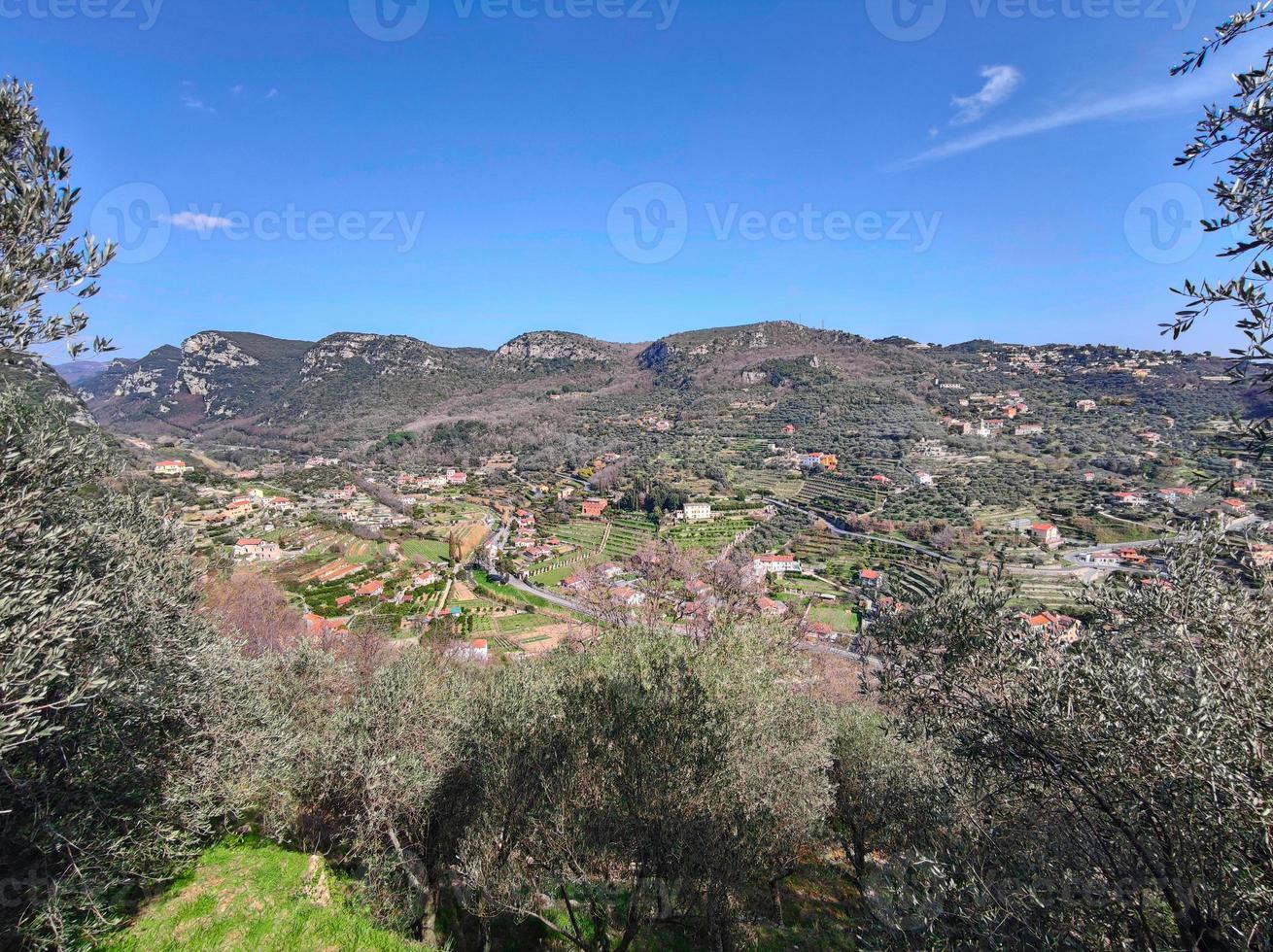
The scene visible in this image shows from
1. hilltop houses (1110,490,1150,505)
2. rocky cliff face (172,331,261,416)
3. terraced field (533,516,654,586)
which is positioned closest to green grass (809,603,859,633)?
terraced field (533,516,654,586)

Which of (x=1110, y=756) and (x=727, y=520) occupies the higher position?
(x=1110, y=756)

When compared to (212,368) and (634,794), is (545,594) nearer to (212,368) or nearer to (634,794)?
(634,794)

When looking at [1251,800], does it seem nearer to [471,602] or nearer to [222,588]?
[222,588]

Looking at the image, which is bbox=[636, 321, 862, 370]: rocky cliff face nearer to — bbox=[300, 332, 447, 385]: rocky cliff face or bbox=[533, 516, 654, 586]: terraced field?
bbox=[300, 332, 447, 385]: rocky cliff face

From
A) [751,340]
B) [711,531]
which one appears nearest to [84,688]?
[711,531]

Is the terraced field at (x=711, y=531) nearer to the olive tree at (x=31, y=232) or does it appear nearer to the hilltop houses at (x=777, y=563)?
the hilltop houses at (x=777, y=563)

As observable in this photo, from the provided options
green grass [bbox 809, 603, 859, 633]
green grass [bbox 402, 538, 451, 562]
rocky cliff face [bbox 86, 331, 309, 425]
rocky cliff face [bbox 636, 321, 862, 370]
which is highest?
rocky cliff face [bbox 636, 321, 862, 370]

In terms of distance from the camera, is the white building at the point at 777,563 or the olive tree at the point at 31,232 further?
the white building at the point at 777,563

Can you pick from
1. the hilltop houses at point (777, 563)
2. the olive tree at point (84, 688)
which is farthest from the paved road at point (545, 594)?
the olive tree at point (84, 688)
